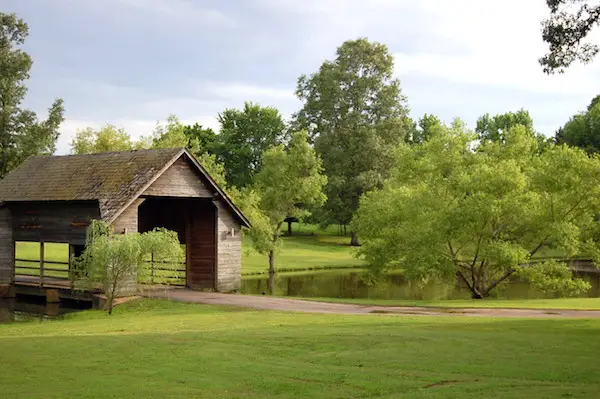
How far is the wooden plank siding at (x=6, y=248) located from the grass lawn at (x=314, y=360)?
53.5 feet

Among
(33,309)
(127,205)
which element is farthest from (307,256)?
(127,205)

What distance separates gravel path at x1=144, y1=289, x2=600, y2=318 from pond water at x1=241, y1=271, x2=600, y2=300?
31.9 feet

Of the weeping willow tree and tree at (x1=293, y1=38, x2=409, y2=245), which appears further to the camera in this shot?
tree at (x1=293, y1=38, x2=409, y2=245)

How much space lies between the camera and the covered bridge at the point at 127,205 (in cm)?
3186

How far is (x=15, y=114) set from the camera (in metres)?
58.4

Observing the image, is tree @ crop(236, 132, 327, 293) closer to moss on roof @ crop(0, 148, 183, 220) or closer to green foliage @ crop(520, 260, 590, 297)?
moss on roof @ crop(0, 148, 183, 220)

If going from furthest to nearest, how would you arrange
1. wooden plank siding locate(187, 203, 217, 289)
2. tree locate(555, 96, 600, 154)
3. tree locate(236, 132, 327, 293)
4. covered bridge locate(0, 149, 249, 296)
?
tree locate(555, 96, 600, 154)
tree locate(236, 132, 327, 293)
wooden plank siding locate(187, 203, 217, 289)
covered bridge locate(0, 149, 249, 296)

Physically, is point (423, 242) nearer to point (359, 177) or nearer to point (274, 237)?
point (274, 237)

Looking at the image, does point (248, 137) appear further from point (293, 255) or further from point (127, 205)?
point (127, 205)

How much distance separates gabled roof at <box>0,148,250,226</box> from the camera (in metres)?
31.2

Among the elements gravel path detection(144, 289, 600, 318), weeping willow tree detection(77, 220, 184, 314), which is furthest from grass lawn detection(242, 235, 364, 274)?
weeping willow tree detection(77, 220, 184, 314)

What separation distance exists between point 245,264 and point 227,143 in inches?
1545

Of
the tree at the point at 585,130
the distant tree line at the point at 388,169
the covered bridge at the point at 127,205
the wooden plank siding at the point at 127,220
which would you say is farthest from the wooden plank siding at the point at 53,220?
the tree at the point at 585,130

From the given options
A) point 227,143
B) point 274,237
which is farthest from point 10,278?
point 227,143
